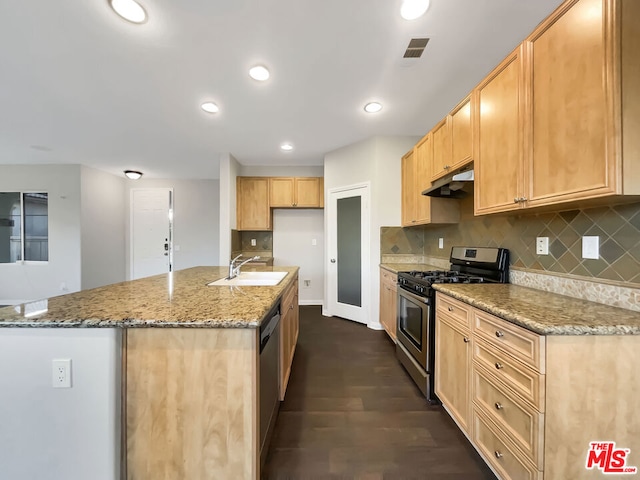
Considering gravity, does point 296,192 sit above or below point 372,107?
below

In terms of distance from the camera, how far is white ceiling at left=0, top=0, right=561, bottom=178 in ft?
4.89

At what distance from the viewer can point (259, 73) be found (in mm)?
2006

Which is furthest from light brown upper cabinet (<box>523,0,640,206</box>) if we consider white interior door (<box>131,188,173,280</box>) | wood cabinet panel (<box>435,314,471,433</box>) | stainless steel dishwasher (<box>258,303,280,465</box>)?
white interior door (<box>131,188,173,280</box>)

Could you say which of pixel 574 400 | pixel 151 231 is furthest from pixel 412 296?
pixel 151 231

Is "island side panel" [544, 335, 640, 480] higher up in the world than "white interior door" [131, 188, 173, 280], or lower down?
lower down

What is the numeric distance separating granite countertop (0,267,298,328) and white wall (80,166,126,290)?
14.2ft

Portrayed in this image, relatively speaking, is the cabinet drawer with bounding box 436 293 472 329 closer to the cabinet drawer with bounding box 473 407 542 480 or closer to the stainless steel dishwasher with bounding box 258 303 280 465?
the cabinet drawer with bounding box 473 407 542 480

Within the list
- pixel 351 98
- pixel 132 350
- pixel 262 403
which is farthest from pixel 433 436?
pixel 351 98

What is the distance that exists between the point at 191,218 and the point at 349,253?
3961mm

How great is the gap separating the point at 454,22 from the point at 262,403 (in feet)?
8.23

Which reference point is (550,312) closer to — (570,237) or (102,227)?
(570,237)

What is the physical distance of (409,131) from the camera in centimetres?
320

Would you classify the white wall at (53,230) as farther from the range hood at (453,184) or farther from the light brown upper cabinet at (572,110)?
the light brown upper cabinet at (572,110)

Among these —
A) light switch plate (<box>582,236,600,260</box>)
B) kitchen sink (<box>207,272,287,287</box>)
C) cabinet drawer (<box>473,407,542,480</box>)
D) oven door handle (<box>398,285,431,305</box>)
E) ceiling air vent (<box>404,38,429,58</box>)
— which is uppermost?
ceiling air vent (<box>404,38,429,58</box>)
